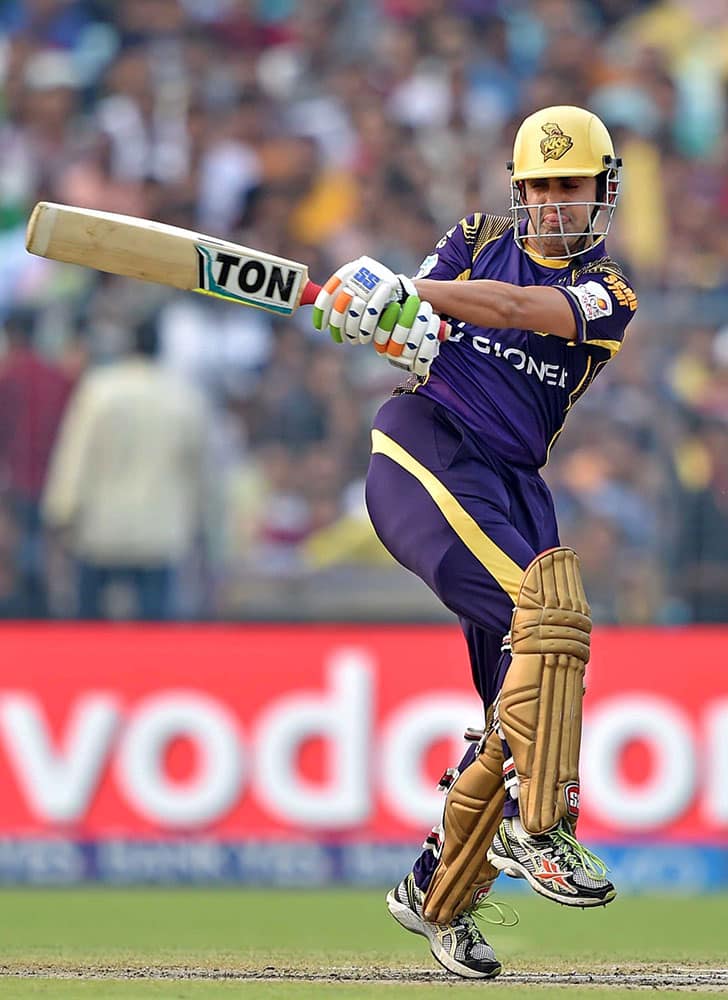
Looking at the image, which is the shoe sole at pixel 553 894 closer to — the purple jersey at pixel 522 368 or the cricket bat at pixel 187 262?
the purple jersey at pixel 522 368

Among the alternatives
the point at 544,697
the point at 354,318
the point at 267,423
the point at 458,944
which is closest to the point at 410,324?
the point at 354,318

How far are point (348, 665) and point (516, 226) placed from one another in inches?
149

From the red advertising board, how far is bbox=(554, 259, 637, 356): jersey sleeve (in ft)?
12.1

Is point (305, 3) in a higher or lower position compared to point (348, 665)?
higher

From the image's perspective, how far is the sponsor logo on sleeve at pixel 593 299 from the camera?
4.75 meters

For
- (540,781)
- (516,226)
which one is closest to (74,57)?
(516,226)

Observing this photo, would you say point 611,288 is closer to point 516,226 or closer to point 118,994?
point 516,226

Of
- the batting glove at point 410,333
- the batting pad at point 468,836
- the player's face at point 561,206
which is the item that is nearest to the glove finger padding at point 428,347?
the batting glove at point 410,333

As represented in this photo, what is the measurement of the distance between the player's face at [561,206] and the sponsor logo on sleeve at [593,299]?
0.16 metres

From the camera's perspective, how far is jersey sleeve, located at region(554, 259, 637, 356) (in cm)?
473

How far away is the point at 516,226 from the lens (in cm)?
502

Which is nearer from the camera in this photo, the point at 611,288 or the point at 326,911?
the point at 611,288

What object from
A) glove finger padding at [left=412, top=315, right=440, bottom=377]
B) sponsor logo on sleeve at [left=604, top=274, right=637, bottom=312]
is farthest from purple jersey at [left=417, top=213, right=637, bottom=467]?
glove finger padding at [left=412, top=315, right=440, bottom=377]

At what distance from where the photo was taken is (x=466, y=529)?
4.78m
